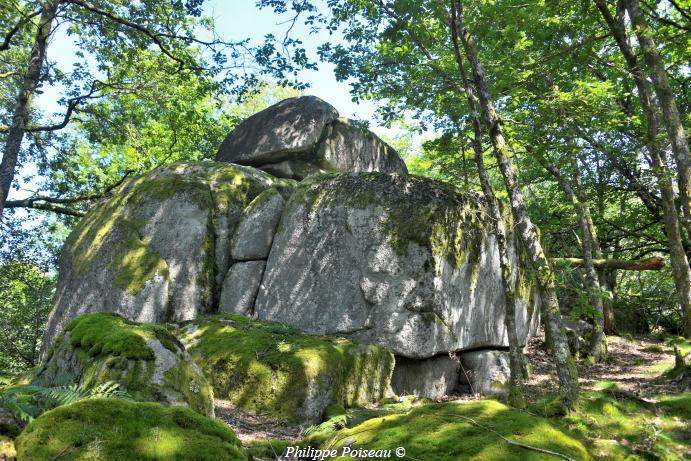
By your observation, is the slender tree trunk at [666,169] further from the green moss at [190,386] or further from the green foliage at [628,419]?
the green moss at [190,386]

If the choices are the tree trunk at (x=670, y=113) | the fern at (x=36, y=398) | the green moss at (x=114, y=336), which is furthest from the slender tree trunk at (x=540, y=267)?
the fern at (x=36, y=398)

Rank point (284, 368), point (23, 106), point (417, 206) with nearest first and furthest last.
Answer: point (284, 368) < point (417, 206) < point (23, 106)

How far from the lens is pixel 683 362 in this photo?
937cm

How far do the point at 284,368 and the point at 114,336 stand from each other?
278 centimetres

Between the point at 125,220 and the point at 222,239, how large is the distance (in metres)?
2.56

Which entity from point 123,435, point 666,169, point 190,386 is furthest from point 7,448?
point 666,169

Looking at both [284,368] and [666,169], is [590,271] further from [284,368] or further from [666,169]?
[284,368]

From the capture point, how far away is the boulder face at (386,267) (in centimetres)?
1029

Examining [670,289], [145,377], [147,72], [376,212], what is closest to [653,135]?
[376,212]

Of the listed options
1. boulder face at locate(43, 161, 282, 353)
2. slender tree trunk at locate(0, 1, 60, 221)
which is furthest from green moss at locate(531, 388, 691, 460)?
slender tree trunk at locate(0, 1, 60, 221)

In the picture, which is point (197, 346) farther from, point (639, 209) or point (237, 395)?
point (639, 209)

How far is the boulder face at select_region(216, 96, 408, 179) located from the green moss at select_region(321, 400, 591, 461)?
466 inches

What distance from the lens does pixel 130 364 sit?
18.6ft

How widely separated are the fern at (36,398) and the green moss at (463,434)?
248 cm
